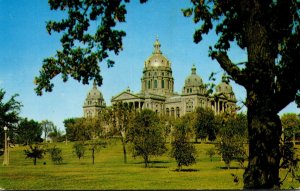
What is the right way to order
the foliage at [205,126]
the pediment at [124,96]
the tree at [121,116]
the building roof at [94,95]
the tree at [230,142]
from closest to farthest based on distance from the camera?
the tree at [230,142], the tree at [121,116], the foliage at [205,126], the pediment at [124,96], the building roof at [94,95]

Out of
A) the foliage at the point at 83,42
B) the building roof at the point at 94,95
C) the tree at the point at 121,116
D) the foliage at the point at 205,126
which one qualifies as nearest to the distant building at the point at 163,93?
the building roof at the point at 94,95

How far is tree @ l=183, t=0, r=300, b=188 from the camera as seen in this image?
7551 millimetres

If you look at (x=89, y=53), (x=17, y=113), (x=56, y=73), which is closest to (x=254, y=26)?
(x=89, y=53)

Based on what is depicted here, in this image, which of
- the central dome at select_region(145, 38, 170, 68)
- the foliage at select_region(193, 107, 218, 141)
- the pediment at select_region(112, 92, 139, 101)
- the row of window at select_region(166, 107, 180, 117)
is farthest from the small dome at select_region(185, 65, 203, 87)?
the foliage at select_region(193, 107, 218, 141)

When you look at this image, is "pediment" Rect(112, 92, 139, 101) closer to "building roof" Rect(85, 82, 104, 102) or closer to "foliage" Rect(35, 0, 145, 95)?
"building roof" Rect(85, 82, 104, 102)

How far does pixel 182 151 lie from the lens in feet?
131

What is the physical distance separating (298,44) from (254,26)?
87cm

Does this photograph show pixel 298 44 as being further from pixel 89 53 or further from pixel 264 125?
pixel 89 53

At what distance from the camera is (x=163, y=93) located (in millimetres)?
145750

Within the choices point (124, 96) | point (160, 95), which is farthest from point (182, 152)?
point (160, 95)

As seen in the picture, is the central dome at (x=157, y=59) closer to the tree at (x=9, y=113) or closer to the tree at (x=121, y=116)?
the tree at (x=121, y=116)

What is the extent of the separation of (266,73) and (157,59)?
466 ft

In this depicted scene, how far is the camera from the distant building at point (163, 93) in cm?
13100

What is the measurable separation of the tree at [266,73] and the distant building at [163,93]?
4360 inches
